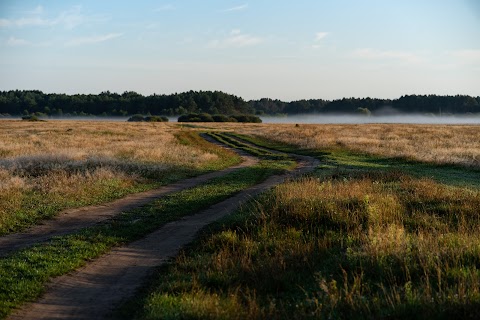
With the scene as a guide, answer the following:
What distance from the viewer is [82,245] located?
1130 cm

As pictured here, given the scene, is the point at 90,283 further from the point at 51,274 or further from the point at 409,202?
the point at 409,202

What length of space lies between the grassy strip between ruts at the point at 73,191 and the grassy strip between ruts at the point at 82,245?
213 centimetres

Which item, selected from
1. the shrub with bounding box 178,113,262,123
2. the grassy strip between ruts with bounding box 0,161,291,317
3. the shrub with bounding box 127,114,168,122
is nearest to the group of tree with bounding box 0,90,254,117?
the shrub with bounding box 178,113,262,123

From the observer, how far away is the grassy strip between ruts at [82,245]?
8.50 meters

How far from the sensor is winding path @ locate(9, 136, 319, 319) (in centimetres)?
757

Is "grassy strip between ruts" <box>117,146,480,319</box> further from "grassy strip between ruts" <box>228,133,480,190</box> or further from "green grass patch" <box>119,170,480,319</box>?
"grassy strip between ruts" <box>228,133,480,190</box>

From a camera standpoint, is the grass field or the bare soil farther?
the bare soil

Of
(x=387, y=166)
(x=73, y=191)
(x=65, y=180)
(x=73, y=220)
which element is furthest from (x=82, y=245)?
(x=387, y=166)

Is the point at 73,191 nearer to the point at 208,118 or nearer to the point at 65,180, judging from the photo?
the point at 65,180

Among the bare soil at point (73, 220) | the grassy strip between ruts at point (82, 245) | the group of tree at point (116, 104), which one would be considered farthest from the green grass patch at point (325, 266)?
the group of tree at point (116, 104)

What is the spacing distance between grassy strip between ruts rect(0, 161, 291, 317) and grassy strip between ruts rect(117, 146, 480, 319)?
6.15 feet

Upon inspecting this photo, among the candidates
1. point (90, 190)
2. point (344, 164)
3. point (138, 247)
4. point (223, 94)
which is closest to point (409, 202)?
point (138, 247)

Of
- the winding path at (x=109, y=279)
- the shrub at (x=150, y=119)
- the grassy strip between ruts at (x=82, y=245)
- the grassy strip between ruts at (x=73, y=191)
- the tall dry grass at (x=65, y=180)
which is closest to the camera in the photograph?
the winding path at (x=109, y=279)

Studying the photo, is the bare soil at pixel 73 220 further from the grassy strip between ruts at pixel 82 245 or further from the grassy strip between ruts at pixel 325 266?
the grassy strip between ruts at pixel 325 266
